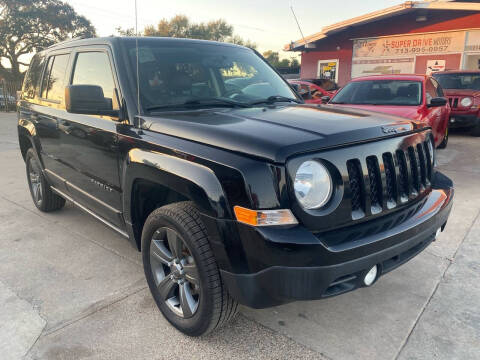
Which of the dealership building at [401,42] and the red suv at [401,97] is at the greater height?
the dealership building at [401,42]

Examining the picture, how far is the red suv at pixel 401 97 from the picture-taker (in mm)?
6301

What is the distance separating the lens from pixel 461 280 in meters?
3.02

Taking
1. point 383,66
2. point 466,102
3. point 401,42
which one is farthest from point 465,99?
point 383,66

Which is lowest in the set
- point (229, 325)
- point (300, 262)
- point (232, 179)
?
point (229, 325)

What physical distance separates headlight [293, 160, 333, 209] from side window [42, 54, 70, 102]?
2595 millimetres

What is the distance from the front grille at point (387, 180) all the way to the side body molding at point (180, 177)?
0.68 m

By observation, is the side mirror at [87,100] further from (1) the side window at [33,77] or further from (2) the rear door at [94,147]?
(1) the side window at [33,77]

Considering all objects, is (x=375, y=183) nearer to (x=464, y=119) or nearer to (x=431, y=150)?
(x=431, y=150)

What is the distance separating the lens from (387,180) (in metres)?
2.18

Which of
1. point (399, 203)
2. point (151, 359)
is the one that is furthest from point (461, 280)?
point (151, 359)

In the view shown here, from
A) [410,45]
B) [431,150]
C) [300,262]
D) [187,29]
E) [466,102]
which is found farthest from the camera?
[187,29]

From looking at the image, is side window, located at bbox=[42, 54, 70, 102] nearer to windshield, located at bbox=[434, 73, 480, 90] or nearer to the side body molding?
the side body molding

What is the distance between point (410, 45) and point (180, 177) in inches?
678

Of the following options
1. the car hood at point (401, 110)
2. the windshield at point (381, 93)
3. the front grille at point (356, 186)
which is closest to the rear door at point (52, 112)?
the front grille at point (356, 186)
